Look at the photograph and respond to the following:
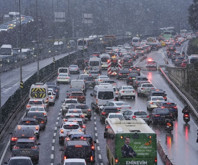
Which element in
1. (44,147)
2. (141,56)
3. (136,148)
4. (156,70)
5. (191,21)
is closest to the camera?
(136,148)

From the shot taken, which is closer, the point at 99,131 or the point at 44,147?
the point at 44,147

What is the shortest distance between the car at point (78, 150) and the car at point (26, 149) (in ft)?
9.18

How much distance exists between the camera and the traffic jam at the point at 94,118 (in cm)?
2422

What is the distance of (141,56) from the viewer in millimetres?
118000

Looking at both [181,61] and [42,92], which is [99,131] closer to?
[42,92]

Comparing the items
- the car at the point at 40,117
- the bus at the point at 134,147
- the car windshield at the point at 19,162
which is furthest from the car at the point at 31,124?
the bus at the point at 134,147

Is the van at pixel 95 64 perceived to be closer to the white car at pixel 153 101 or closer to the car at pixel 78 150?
the white car at pixel 153 101

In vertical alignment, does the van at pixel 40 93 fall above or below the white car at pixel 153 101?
above

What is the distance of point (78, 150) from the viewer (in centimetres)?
2616

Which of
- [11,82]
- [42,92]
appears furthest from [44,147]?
[11,82]

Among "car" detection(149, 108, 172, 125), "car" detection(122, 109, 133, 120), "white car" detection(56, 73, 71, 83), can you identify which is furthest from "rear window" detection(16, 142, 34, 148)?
"white car" detection(56, 73, 71, 83)

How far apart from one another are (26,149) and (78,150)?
3515mm

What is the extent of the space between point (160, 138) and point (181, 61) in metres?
62.8

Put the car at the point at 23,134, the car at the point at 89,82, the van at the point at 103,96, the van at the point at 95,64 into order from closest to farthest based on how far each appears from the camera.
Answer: the car at the point at 23,134 → the van at the point at 103,96 → the car at the point at 89,82 → the van at the point at 95,64
